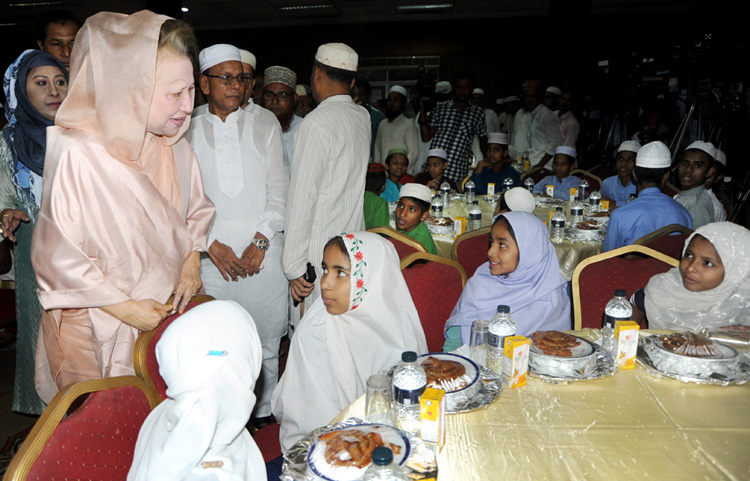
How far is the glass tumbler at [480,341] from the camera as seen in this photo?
5.67 ft

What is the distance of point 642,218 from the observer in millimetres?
3152

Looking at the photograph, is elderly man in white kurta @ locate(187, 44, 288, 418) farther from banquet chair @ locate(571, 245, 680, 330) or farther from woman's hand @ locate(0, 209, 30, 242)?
banquet chair @ locate(571, 245, 680, 330)

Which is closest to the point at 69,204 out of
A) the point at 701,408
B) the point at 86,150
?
the point at 86,150

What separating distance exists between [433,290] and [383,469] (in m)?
1.26

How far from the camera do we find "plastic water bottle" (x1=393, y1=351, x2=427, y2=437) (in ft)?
4.33

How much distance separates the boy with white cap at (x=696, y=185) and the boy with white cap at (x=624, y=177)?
0.88 meters

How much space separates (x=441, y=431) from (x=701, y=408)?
2.39 ft

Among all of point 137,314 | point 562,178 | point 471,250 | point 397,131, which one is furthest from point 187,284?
point 397,131

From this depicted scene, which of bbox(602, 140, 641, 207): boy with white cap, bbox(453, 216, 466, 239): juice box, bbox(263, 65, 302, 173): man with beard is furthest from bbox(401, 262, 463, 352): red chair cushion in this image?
bbox(602, 140, 641, 207): boy with white cap

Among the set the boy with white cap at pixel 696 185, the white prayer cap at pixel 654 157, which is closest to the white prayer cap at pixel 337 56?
the white prayer cap at pixel 654 157

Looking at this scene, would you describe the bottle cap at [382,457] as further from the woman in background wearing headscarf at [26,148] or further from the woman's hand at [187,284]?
the woman in background wearing headscarf at [26,148]

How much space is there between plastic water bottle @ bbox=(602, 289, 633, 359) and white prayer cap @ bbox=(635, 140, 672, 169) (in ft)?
6.39

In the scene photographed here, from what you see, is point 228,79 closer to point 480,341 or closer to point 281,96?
point 281,96

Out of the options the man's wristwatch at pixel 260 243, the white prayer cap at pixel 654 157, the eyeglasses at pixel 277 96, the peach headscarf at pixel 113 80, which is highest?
the eyeglasses at pixel 277 96
